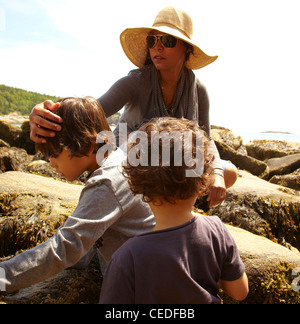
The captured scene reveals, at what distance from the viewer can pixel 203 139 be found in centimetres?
157

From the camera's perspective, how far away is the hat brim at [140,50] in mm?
3051

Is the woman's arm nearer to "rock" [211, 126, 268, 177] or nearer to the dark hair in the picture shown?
the dark hair

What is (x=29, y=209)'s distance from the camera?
2.76 meters

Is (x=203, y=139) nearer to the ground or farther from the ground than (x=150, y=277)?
farther from the ground

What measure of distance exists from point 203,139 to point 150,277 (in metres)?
0.68

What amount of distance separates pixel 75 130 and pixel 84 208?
1.60 ft

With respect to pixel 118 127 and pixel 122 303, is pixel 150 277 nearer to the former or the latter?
pixel 122 303

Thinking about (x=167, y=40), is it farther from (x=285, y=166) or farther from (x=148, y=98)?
(x=285, y=166)

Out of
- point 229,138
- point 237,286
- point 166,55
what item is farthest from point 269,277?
point 229,138

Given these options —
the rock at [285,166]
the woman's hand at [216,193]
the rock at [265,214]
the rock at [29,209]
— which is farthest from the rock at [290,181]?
the rock at [29,209]

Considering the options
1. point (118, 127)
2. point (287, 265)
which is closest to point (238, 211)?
point (287, 265)

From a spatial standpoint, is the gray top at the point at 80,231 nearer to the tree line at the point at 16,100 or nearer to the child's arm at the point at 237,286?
the child's arm at the point at 237,286

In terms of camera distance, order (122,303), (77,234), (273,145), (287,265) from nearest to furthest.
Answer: (122,303), (77,234), (287,265), (273,145)

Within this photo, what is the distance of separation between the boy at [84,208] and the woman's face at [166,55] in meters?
1.07
